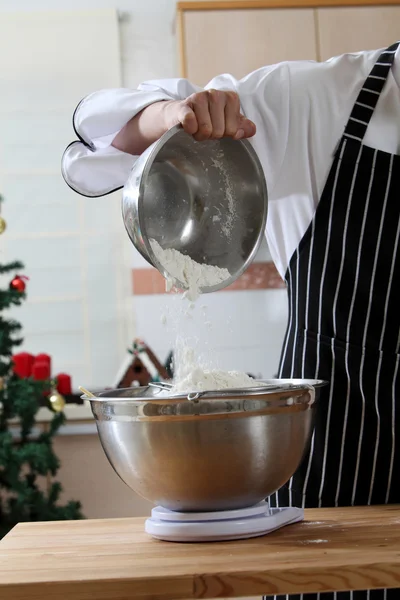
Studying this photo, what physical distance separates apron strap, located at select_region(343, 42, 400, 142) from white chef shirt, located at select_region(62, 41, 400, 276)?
0.03 feet

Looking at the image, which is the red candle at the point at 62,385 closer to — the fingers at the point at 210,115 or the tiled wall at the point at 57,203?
the tiled wall at the point at 57,203

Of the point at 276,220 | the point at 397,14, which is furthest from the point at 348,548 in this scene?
the point at 397,14

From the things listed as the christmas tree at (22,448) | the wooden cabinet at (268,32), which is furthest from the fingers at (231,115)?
the wooden cabinet at (268,32)

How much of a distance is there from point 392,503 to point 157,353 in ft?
7.30

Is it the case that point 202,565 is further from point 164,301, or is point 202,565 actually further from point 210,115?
point 164,301

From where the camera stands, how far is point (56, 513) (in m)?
2.30

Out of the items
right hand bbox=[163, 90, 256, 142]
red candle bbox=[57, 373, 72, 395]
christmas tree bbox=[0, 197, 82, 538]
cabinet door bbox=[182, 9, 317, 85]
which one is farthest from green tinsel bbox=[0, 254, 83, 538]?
right hand bbox=[163, 90, 256, 142]

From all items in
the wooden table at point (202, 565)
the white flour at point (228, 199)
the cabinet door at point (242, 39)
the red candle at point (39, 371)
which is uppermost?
the cabinet door at point (242, 39)

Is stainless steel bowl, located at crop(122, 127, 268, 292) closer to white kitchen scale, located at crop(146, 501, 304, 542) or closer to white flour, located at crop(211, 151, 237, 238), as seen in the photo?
white flour, located at crop(211, 151, 237, 238)

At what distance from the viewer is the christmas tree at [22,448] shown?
226 centimetres

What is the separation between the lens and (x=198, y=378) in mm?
814

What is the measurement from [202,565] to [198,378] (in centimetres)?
22

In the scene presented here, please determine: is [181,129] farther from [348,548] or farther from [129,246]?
[129,246]

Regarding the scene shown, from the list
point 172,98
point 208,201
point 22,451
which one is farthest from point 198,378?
point 22,451
